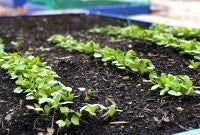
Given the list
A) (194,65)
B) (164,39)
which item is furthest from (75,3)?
(194,65)

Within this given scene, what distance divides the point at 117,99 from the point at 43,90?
40 cm

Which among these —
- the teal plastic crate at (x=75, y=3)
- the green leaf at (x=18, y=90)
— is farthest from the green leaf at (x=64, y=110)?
the teal plastic crate at (x=75, y=3)

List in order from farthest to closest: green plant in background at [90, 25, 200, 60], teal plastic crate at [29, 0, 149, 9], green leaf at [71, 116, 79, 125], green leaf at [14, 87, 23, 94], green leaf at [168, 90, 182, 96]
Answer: teal plastic crate at [29, 0, 149, 9]
green plant in background at [90, 25, 200, 60]
green leaf at [14, 87, 23, 94]
green leaf at [168, 90, 182, 96]
green leaf at [71, 116, 79, 125]

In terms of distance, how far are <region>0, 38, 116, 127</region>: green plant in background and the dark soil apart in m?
0.05

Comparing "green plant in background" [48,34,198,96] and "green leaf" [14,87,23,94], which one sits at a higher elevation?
"green plant in background" [48,34,198,96]

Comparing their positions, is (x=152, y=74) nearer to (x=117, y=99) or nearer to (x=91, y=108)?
(x=117, y=99)

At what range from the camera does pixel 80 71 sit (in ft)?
8.45

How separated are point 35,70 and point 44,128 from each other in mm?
555

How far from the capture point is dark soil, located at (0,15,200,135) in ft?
6.04

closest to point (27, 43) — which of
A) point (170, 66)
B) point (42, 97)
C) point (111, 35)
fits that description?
point (111, 35)

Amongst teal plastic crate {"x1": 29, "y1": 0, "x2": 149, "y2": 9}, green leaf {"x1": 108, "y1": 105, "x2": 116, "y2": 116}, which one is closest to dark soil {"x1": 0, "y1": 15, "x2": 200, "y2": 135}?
green leaf {"x1": 108, "y1": 105, "x2": 116, "y2": 116}

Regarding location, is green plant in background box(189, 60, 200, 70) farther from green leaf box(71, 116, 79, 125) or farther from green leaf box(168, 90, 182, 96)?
green leaf box(71, 116, 79, 125)

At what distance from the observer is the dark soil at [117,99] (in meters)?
1.84

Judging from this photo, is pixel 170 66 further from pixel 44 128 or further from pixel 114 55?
pixel 44 128
